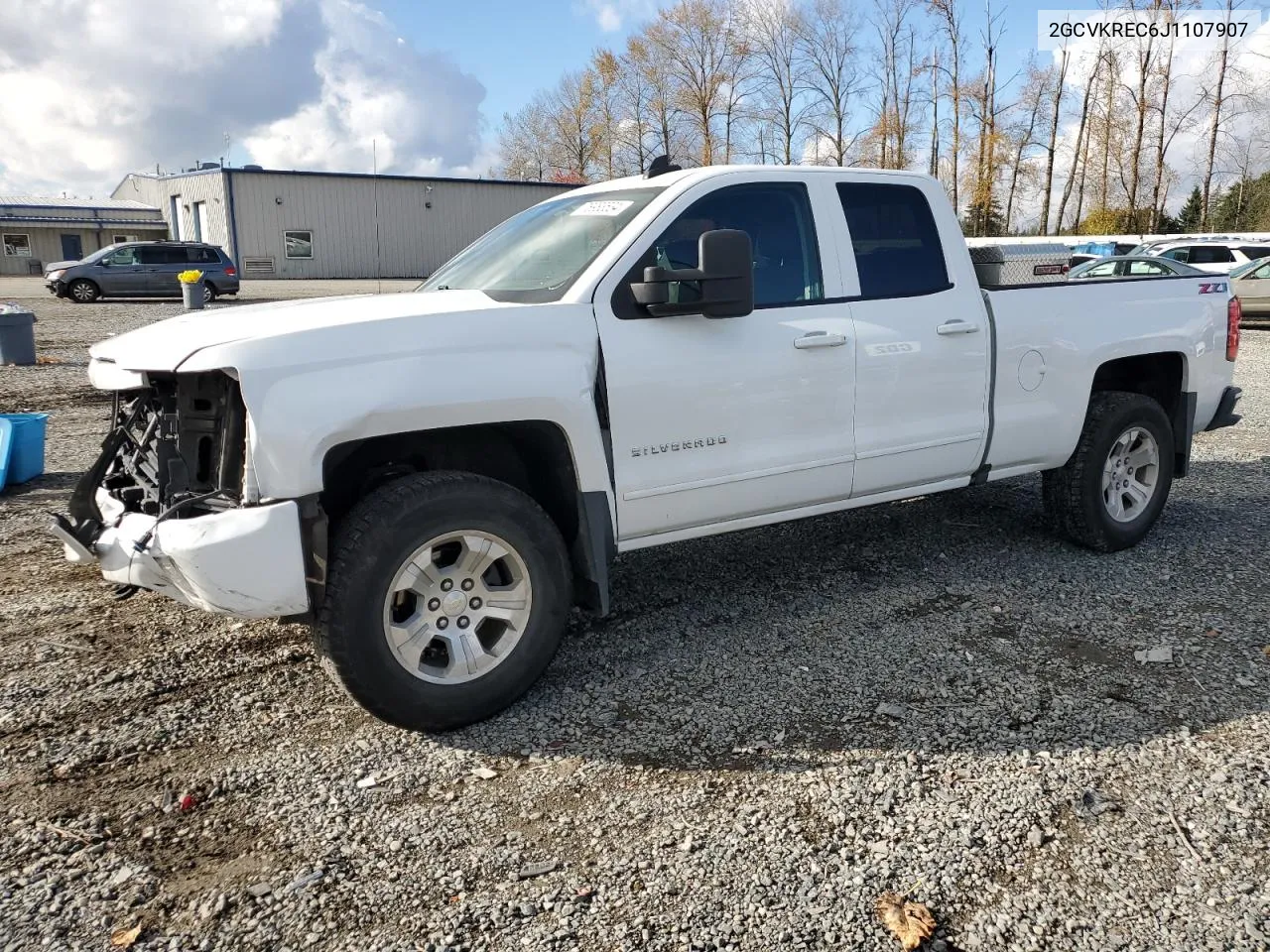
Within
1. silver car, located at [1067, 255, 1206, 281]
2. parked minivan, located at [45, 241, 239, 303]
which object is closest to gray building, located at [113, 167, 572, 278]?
parked minivan, located at [45, 241, 239, 303]

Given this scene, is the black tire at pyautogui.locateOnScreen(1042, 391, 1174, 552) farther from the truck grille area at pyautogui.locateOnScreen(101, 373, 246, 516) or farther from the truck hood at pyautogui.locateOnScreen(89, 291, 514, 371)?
the truck grille area at pyautogui.locateOnScreen(101, 373, 246, 516)

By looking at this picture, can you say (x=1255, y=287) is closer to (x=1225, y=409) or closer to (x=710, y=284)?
(x=1225, y=409)

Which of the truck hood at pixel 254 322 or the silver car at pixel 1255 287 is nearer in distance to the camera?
the truck hood at pixel 254 322

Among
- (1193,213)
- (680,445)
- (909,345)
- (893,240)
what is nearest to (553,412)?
(680,445)

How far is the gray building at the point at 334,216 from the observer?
41.1 m

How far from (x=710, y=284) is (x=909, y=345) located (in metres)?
1.28

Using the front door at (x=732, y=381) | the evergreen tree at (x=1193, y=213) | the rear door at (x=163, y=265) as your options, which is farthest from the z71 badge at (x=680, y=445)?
the evergreen tree at (x=1193, y=213)

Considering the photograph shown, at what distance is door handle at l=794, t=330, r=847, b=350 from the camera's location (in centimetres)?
423

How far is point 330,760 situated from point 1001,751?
235cm

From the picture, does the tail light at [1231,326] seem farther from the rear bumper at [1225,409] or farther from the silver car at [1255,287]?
the silver car at [1255,287]

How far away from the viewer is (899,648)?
4.35 meters

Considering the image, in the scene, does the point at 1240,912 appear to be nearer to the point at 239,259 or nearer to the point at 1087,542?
the point at 1087,542

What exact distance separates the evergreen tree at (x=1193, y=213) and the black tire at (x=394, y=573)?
50.5m

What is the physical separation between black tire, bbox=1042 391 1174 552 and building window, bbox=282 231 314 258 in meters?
41.4
